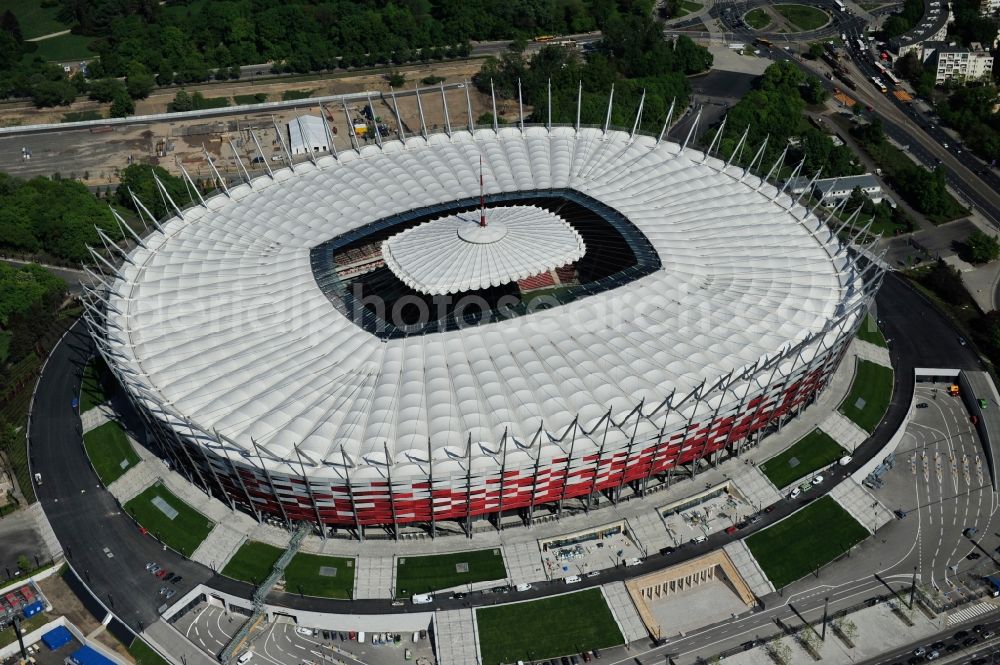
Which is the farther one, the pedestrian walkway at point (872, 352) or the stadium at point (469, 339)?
the pedestrian walkway at point (872, 352)

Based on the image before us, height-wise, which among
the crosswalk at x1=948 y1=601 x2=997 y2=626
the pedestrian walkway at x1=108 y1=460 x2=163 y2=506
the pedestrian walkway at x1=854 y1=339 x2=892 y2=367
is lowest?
the crosswalk at x1=948 y1=601 x2=997 y2=626

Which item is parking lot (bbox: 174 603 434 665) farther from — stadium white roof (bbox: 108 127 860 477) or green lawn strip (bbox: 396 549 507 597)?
stadium white roof (bbox: 108 127 860 477)

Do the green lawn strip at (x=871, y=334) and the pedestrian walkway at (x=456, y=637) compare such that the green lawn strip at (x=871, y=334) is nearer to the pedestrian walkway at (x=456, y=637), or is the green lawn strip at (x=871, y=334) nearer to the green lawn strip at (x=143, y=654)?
the pedestrian walkway at (x=456, y=637)

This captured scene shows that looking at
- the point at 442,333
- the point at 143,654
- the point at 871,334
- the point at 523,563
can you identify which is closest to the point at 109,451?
the point at 143,654

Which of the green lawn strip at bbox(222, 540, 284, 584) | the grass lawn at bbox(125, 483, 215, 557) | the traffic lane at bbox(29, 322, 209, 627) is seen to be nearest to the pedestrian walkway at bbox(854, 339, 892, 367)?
the green lawn strip at bbox(222, 540, 284, 584)

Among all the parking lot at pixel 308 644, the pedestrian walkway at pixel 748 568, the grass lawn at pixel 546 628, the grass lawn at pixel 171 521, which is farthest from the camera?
the grass lawn at pixel 171 521

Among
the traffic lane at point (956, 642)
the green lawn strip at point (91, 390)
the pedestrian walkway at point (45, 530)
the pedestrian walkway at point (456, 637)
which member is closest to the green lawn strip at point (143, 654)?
the pedestrian walkway at point (45, 530)
